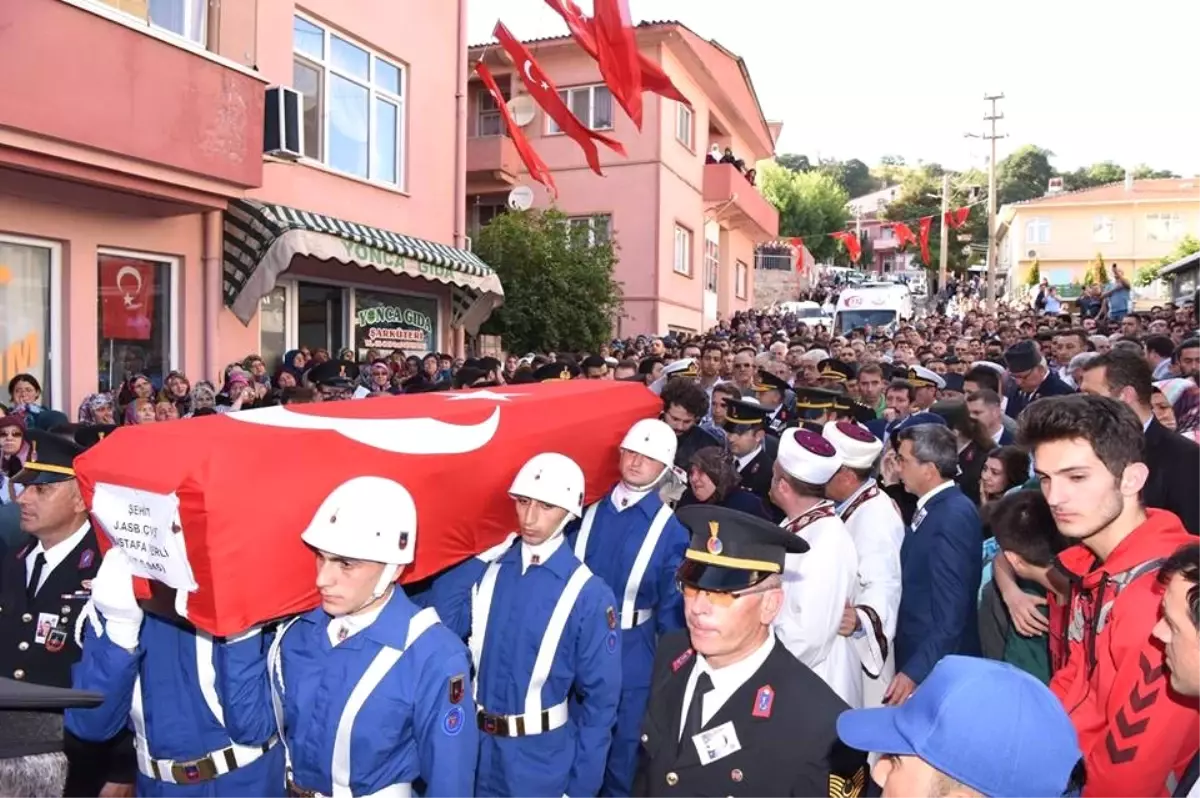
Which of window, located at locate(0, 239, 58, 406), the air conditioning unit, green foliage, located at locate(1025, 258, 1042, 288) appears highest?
green foliage, located at locate(1025, 258, 1042, 288)

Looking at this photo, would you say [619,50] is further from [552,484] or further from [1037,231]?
[1037,231]

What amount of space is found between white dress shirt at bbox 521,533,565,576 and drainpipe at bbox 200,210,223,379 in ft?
23.8

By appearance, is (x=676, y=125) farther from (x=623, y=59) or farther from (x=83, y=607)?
(x=83, y=607)

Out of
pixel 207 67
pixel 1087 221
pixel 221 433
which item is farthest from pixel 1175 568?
pixel 1087 221

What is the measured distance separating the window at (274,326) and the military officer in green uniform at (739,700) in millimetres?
9102

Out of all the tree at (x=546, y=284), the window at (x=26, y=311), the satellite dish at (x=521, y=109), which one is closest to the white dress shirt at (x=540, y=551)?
the window at (x=26, y=311)

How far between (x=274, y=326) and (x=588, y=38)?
519 cm

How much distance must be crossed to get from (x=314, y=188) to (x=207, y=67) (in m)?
2.52

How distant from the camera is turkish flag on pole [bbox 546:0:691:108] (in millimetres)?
11352

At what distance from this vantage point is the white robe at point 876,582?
363cm

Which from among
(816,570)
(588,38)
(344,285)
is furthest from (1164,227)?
(816,570)

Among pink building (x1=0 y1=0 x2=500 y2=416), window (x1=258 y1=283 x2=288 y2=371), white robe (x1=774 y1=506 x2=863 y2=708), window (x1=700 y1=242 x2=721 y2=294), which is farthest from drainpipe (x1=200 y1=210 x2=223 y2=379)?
window (x1=700 y1=242 x2=721 y2=294)

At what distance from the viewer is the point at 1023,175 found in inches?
2672

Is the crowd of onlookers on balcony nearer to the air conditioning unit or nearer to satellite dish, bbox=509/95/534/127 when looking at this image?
satellite dish, bbox=509/95/534/127
